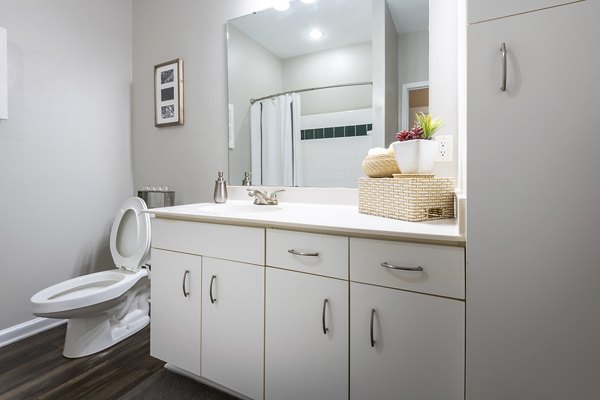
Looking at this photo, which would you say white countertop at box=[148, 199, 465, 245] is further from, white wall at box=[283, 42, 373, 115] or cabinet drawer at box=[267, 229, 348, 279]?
white wall at box=[283, 42, 373, 115]

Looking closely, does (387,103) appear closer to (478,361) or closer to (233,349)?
(478,361)

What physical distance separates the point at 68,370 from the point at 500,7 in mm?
2337

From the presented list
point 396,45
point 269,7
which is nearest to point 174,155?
point 269,7

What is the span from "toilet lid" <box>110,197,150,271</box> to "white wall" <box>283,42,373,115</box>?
122cm

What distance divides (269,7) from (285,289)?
1641 mm

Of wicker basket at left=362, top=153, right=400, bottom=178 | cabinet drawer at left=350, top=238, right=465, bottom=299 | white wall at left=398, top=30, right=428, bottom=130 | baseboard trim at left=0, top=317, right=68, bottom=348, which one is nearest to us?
cabinet drawer at left=350, top=238, right=465, bottom=299

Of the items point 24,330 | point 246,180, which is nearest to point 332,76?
point 246,180

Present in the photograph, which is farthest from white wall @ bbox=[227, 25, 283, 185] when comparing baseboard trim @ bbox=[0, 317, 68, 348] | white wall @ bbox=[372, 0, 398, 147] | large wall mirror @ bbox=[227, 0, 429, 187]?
baseboard trim @ bbox=[0, 317, 68, 348]

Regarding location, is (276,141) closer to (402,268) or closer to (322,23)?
(322,23)

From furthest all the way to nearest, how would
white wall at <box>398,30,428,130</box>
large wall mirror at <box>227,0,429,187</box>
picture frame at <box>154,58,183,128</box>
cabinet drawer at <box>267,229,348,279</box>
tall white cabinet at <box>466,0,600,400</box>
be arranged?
picture frame at <box>154,58,183,128</box> → large wall mirror at <box>227,0,429,187</box> → white wall at <box>398,30,428,130</box> → cabinet drawer at <box>267,229,348,279</box> → tall white cabinet at <box>466,0,600,400</box>

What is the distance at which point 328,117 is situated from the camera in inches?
64.6

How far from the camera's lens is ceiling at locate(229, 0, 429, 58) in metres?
1.44

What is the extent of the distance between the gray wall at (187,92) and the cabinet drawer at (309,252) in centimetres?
102

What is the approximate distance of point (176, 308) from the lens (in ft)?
4.77
